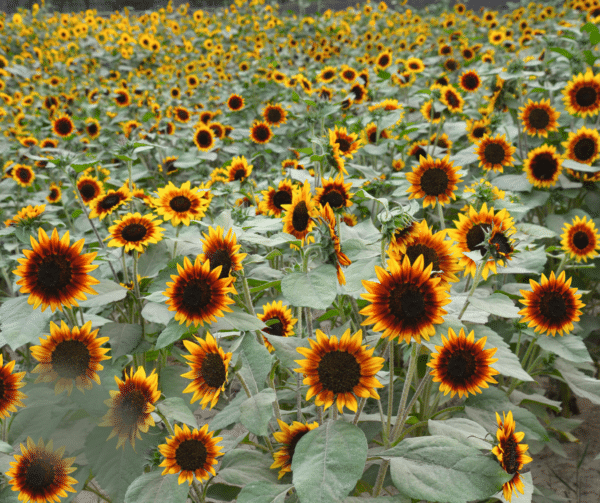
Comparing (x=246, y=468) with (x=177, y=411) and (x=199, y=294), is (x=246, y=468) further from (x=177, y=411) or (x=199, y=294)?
(x=199, y=294)

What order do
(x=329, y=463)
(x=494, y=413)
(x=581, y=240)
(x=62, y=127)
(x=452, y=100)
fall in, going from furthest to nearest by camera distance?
(x=62, y=127) → (x=452, y=100) → (x=581, y=240) → (x=494, y=413) → (x=329, y=463)

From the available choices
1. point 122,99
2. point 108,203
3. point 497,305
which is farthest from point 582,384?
point 122,99

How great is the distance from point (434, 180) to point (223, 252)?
0.79m

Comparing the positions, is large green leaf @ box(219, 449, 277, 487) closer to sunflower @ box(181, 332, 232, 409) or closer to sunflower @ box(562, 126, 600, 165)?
sunflower @ box(181, 332, 232, 409)

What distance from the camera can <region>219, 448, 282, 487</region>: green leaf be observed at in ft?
3.55

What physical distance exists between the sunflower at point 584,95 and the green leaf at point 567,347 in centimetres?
154

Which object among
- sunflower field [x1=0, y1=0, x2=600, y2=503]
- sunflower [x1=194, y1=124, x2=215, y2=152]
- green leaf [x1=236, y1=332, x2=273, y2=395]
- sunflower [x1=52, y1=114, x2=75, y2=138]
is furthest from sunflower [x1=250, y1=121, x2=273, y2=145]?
green leaf [x1=236, y1=332, x2=273, y2=395]

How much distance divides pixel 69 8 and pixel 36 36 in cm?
671

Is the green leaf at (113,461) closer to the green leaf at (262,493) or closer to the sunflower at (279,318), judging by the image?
the green leaf at (262,493)

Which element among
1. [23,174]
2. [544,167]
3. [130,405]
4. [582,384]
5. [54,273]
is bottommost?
[582,384]

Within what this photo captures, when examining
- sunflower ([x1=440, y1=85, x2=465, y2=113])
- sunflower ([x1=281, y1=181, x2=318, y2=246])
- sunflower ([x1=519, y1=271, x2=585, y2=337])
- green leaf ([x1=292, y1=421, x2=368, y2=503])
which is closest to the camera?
green leaf ([x1=292, y1=421, x2=368, y2=503])

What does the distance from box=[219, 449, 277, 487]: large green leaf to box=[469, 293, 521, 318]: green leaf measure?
683 mm

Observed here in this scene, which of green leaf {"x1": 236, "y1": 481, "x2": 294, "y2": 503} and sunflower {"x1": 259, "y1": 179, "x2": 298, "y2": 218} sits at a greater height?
sunflower {"x1": 259, "y1": 179, "x2": 298, "y2": 218}

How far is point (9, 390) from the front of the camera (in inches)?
46.1
